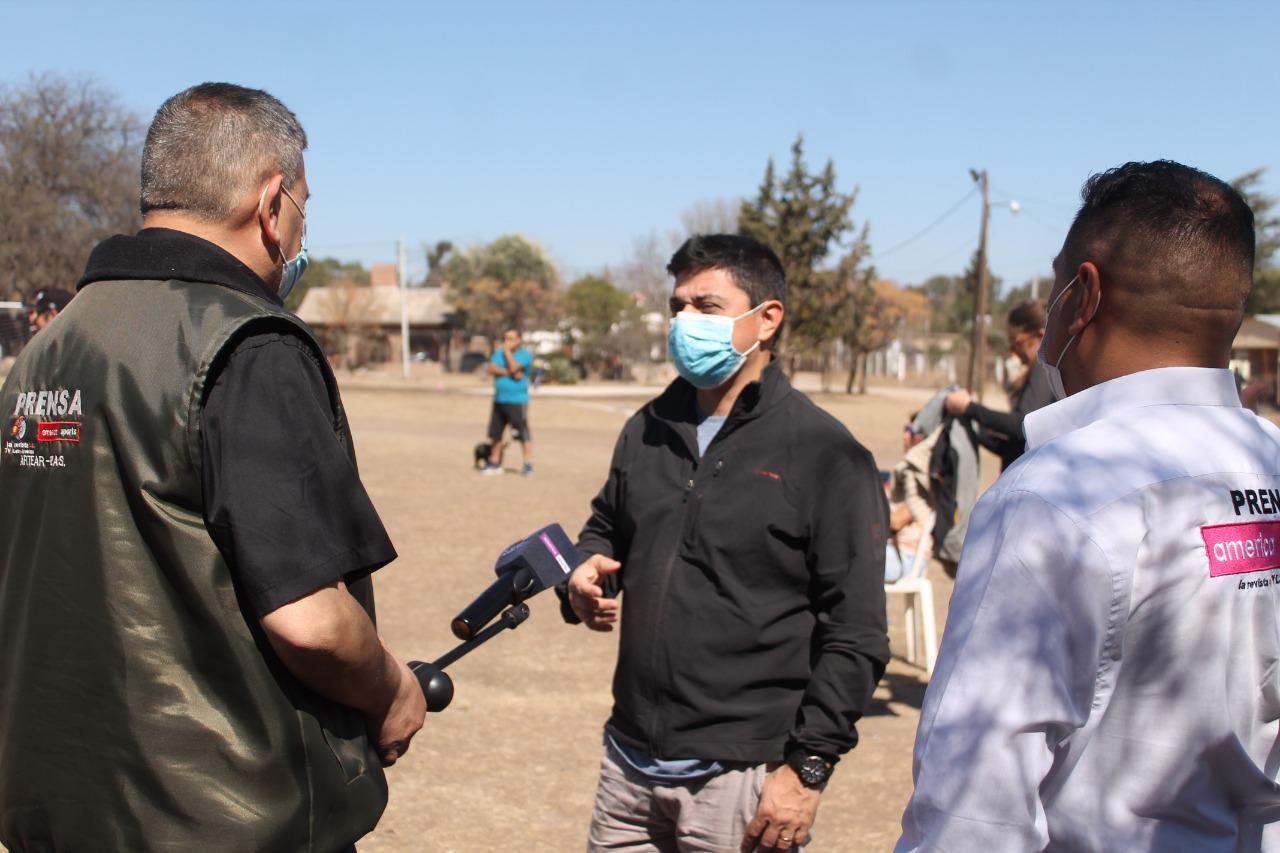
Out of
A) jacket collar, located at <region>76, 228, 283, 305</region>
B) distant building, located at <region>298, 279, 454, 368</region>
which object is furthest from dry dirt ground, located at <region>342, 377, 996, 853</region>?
distant building, located at <region>298, 279, 454, 368</region>

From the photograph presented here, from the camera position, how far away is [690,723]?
3.02 meters

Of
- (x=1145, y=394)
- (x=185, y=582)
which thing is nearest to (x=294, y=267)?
(x=185, y=582)

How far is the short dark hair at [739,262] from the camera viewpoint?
361cm

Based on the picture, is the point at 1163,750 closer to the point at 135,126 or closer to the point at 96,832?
the point at 96,832

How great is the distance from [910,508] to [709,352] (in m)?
4.07

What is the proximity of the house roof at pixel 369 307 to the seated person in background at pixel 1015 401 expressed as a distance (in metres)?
57.1

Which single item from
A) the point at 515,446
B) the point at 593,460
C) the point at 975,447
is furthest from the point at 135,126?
the point at 975,447

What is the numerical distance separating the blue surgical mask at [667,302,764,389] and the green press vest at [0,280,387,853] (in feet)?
5.13

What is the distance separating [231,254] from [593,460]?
57.7ft

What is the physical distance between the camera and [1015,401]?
6621mm

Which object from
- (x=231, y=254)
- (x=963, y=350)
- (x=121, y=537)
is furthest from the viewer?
(x=963, y=350)

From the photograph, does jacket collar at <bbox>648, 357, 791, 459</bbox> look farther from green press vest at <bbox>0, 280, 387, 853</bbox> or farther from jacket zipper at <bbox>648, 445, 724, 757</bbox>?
green press vest at <bbox>0, 280, 387, 853</bbox>

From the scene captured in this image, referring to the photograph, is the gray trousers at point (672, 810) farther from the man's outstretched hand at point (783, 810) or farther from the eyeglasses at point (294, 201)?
the eyeglasses at point (294, 201)

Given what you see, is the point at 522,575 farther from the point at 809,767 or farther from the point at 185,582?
the point at 185,582
